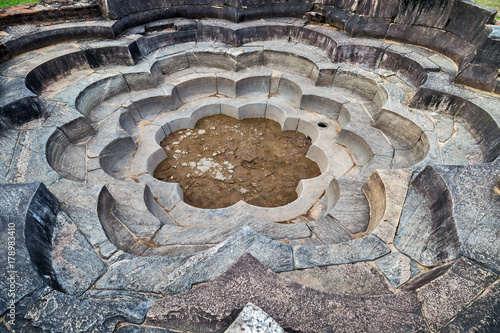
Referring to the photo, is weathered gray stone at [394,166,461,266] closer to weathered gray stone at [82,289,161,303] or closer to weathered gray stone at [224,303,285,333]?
weathered gray stone at [224,303,285,333]

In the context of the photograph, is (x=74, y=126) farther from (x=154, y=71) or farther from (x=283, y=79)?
(x=283, y=79)

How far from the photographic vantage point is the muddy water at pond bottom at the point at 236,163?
178 inches

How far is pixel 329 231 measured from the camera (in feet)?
10.5

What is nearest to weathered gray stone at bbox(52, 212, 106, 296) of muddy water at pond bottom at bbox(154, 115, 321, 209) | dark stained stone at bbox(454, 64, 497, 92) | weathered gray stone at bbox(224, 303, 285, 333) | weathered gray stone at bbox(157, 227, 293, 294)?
weathered gray stone at bbox(157, 227, 293, 294)

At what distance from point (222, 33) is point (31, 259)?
19.1 ft

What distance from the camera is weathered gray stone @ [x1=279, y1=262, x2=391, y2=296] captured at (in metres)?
2.21

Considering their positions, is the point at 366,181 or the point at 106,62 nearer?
the point at 366,181

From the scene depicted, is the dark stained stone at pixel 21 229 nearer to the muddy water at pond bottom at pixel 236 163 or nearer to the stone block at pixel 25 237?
the stone block at pixel 25 237

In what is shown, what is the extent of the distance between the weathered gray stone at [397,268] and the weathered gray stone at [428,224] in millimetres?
97

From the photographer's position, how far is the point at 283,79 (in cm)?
589

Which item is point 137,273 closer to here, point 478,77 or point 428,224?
point 428,224

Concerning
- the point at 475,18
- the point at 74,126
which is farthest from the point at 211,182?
the point at 475,18

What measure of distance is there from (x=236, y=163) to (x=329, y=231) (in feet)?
7.89

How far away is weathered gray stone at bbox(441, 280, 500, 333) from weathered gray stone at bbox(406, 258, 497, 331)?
0.03m
